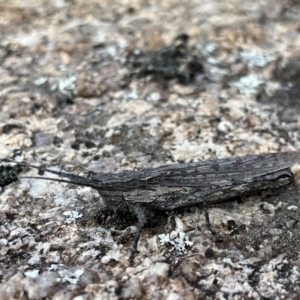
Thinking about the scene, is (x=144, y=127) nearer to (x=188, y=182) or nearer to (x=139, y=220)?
(x=188, y=182)

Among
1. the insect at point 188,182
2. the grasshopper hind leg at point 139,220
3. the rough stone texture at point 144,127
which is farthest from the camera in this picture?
the insect at point 188,182

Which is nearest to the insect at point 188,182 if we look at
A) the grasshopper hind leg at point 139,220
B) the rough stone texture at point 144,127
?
the grasshopper hind leg at point 139,220

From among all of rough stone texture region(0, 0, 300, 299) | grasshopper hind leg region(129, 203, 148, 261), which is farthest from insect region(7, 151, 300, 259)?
rough stone texture region(0, 0, 300, 299)

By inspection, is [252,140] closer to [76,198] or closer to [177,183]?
[177,183]

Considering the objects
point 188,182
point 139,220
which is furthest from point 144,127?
point 139,220

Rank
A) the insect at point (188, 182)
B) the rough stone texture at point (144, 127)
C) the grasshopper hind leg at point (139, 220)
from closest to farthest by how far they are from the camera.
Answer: the rough stone texture at point (144, 127) < the grasshopper hind leg at point (139, 220) < the insect at point (188, 182)

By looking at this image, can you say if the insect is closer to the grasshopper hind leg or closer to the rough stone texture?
the grasshopper hind leg

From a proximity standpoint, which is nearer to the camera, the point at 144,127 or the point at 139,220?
the point at 139,220

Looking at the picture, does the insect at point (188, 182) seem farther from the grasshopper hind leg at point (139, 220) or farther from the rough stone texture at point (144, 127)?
the rough stone texture at point (144, 127)
